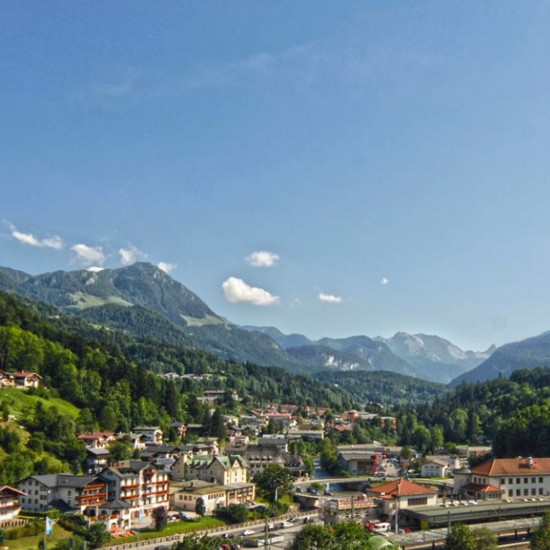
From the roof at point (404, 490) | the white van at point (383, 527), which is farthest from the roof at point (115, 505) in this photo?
the roof at point (404, 490)

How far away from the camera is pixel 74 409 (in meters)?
121

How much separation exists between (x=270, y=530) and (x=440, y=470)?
61.4 metres

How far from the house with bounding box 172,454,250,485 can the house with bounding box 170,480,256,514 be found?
12.4 feet

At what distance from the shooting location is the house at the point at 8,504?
7018 cm

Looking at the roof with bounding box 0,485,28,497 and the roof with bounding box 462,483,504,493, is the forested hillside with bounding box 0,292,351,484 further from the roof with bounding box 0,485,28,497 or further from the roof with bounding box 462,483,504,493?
the roof with bounding box 462,483,504,493

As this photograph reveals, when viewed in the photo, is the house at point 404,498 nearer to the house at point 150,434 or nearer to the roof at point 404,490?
the roof at point 404,490

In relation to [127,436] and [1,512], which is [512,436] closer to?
[127,436]

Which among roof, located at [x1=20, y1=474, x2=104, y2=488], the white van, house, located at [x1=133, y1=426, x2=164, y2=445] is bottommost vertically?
the white van

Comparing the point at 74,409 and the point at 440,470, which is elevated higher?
the point at 74,409

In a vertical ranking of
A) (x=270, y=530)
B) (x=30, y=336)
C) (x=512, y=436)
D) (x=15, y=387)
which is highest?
(x=30, y=336)

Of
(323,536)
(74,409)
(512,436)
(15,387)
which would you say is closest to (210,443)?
(74,409)

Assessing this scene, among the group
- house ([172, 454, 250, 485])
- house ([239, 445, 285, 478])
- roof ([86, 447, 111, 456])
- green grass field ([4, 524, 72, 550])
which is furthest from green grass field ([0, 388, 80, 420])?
green grass field ([4, 524, 72, 550])

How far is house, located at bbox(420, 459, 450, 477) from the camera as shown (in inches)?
5089

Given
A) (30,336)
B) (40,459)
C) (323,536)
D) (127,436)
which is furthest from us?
(30,336)
